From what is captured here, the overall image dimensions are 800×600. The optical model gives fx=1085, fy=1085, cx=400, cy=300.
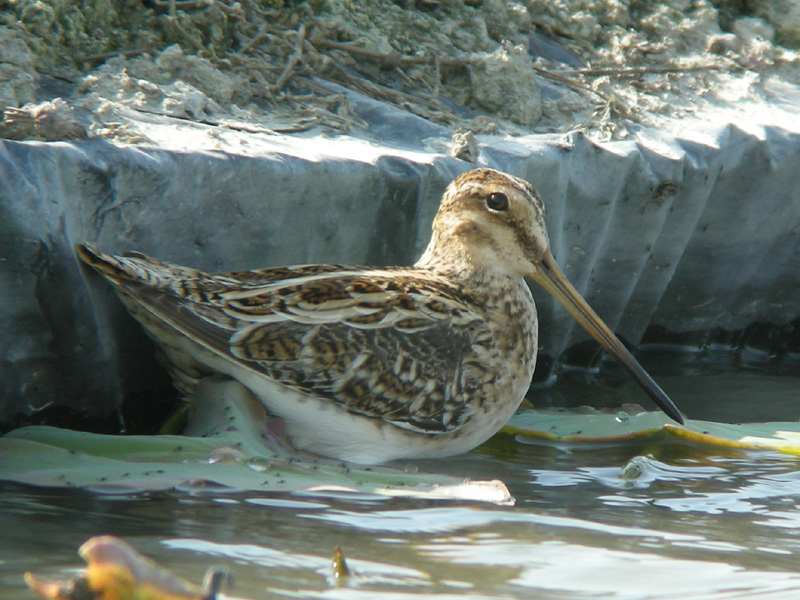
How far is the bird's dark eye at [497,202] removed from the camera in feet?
13.4

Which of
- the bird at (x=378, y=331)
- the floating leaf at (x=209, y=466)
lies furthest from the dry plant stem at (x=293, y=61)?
the floating leaf at (x=209, y=466)

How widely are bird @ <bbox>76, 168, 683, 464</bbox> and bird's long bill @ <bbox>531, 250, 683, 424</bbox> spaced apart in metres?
0.07

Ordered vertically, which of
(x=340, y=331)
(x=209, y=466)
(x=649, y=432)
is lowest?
(x=649, y=432)

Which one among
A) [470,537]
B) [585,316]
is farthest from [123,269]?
[585,316]

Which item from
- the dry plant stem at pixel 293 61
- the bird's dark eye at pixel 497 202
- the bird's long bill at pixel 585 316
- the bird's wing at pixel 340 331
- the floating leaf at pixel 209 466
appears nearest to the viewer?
the floating leaf at pixel 209 466

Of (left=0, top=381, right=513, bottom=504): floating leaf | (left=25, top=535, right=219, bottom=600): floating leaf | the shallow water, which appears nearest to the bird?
(left=0, top=381, right=513, bottom=504): floating leaf

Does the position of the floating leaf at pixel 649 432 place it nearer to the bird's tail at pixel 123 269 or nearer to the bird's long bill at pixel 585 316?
the bird's long bill at pixel 585 316

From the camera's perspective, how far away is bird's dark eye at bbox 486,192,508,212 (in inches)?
161

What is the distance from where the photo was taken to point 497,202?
410 cm

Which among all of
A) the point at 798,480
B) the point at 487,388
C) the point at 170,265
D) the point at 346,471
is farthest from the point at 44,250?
the point at 798,480

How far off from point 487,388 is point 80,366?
Result: 1.45 meters

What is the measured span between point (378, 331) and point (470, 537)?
1.03m

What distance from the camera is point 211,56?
4.93 metres

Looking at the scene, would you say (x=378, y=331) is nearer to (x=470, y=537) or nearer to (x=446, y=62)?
(x=470, y=537)
